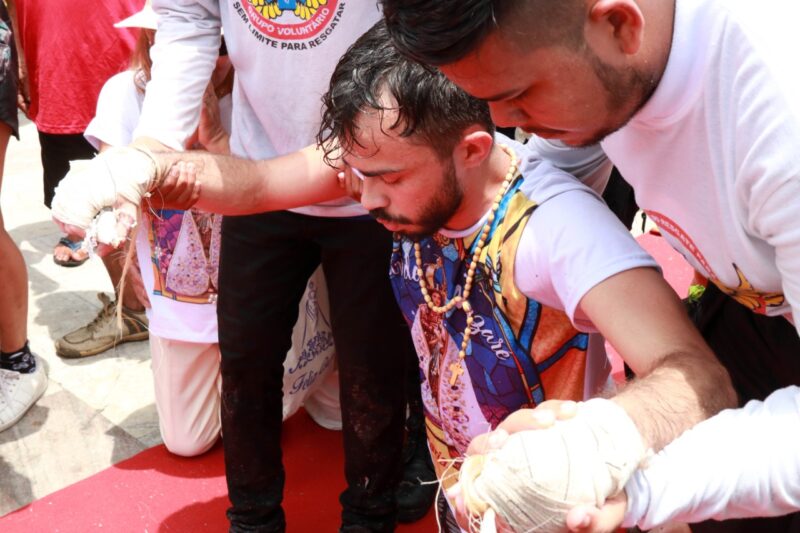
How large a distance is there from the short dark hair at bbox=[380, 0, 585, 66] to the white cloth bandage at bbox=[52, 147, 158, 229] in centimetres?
72

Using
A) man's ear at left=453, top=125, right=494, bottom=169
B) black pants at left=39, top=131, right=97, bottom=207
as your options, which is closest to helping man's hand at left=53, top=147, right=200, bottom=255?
man's ear at left=453, top=125, right=494, bottom=169

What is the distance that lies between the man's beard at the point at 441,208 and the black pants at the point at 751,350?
1.76 ft

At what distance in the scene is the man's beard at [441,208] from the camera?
1.66m

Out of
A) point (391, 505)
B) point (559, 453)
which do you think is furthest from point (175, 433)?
point (559, 453)

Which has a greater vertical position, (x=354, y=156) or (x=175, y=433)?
(x=354, y=156)

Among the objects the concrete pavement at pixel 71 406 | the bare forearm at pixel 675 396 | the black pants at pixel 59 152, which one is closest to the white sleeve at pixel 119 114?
the concrete pavement at pixel 71 406

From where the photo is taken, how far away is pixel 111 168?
5.59ft

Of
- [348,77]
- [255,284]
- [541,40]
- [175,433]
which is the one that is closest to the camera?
[541,40]

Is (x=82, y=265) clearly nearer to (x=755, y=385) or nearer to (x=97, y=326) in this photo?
(x=97, y=326)

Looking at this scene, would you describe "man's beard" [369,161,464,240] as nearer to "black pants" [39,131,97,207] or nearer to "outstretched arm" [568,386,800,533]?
"outstretched arm" [568,386,800,533]

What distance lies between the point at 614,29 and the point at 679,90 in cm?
13

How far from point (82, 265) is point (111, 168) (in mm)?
2850

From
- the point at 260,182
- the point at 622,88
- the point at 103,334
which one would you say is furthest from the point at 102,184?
the point at 103,334

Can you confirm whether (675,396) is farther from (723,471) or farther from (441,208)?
(441,208)
